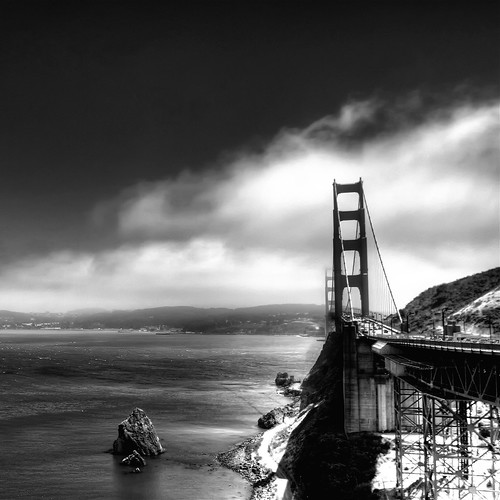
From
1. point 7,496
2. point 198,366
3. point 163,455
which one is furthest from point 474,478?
point 198,366

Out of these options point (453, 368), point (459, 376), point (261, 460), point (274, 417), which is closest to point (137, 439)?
point (261, 460)

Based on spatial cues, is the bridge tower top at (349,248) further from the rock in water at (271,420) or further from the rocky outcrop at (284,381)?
the rocky outcrop at (284,381)

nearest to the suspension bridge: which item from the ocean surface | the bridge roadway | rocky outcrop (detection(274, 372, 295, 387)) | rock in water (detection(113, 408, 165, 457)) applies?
the bridge roadway

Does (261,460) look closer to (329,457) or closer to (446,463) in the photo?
(329,457)

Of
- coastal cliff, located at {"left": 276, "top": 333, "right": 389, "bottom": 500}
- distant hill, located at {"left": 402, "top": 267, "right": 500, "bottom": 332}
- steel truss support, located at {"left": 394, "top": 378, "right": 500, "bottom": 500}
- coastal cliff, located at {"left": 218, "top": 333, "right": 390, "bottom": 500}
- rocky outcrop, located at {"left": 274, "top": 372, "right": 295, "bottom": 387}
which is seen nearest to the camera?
steel truss support, located at {"left": 394, "top": 378, "right": 500, "bottom": 500}

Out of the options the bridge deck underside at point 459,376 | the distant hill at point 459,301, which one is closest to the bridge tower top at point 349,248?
the distant hill at point 459,301

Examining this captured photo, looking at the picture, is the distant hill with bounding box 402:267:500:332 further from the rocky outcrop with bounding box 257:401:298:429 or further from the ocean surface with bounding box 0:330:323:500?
the ocean surface with bounding box 0:330:323:500
